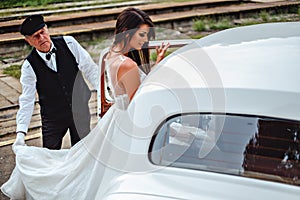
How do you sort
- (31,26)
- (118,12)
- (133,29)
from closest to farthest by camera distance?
(133,29) < (31,26) < (118,12)

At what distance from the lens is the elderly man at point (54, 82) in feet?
12.4

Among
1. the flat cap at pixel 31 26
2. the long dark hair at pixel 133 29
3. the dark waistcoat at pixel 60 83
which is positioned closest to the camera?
the long dark hair at pixel 133 29

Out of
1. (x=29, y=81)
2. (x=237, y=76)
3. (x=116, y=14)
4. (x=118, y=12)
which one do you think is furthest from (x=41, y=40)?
(x=118, y=12)

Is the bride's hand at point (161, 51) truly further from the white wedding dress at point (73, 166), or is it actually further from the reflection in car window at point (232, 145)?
the reflection in car window at point (232, 145)

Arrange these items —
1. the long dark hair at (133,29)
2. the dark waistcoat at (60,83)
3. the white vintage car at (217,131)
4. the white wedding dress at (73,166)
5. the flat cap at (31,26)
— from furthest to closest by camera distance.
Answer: the dark waistcoat at (60,83) < the flat cap at (31,26) < the long dark hair at (133,29) < the white wedding dress at (73,166) < the white vintage car at (217,131)

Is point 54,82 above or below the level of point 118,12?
below

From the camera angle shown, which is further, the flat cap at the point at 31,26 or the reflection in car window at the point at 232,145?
the flat cap at the point at 31,26

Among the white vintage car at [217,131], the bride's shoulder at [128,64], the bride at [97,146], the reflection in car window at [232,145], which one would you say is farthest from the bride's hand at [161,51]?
the reflection in car window at [232,145]

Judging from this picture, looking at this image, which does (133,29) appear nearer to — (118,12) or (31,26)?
(31,26)

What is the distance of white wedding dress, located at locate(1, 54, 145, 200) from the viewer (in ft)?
10.4

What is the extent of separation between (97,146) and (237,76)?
4.05 feet

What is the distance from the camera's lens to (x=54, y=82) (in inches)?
154

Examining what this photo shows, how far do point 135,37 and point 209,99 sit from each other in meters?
1.21

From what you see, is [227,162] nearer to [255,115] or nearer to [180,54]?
[255,115]
